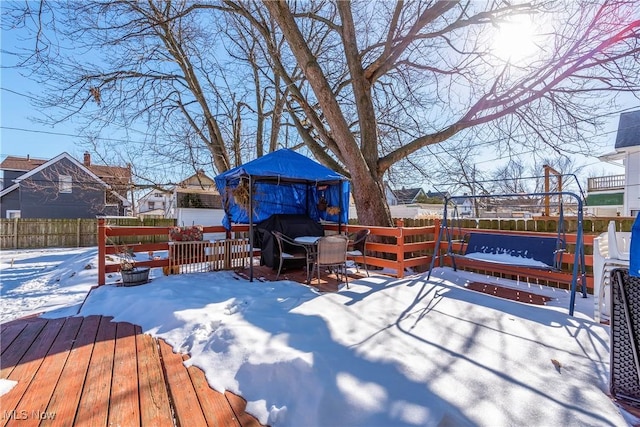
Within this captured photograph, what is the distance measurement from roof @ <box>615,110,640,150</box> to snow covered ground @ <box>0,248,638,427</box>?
1169 centimetres

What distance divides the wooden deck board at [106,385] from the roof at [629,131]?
16187mm

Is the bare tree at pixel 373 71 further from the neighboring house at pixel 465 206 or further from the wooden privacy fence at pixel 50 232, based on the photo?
the wooden privacy fence at pixel 50 232

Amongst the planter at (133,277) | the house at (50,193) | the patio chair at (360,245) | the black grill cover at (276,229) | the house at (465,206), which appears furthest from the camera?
the house at (50,193)

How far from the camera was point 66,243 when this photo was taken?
15102 millimetres

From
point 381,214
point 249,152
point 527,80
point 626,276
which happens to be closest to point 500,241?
→ point 381,214

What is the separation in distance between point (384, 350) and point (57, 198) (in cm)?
2300

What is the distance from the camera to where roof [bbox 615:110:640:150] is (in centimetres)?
1138

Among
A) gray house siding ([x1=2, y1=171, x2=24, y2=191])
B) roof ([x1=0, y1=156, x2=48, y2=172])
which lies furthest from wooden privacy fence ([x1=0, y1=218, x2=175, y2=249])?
roof ([x1=0, y1=156, x2=48, y2=172])

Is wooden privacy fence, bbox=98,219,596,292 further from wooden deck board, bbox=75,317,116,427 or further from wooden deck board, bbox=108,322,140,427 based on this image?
wooden deck board, bbox=108,322,140,427

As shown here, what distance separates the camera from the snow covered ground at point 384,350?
1.73 m

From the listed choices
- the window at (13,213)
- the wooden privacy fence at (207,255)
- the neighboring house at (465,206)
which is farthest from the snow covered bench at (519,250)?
the window at (13,213)

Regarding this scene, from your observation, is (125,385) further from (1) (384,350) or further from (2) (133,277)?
(2) (133,277)

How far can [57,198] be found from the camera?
18078mm

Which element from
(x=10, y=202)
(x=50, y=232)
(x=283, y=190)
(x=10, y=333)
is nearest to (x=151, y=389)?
(x=10, y=333)
